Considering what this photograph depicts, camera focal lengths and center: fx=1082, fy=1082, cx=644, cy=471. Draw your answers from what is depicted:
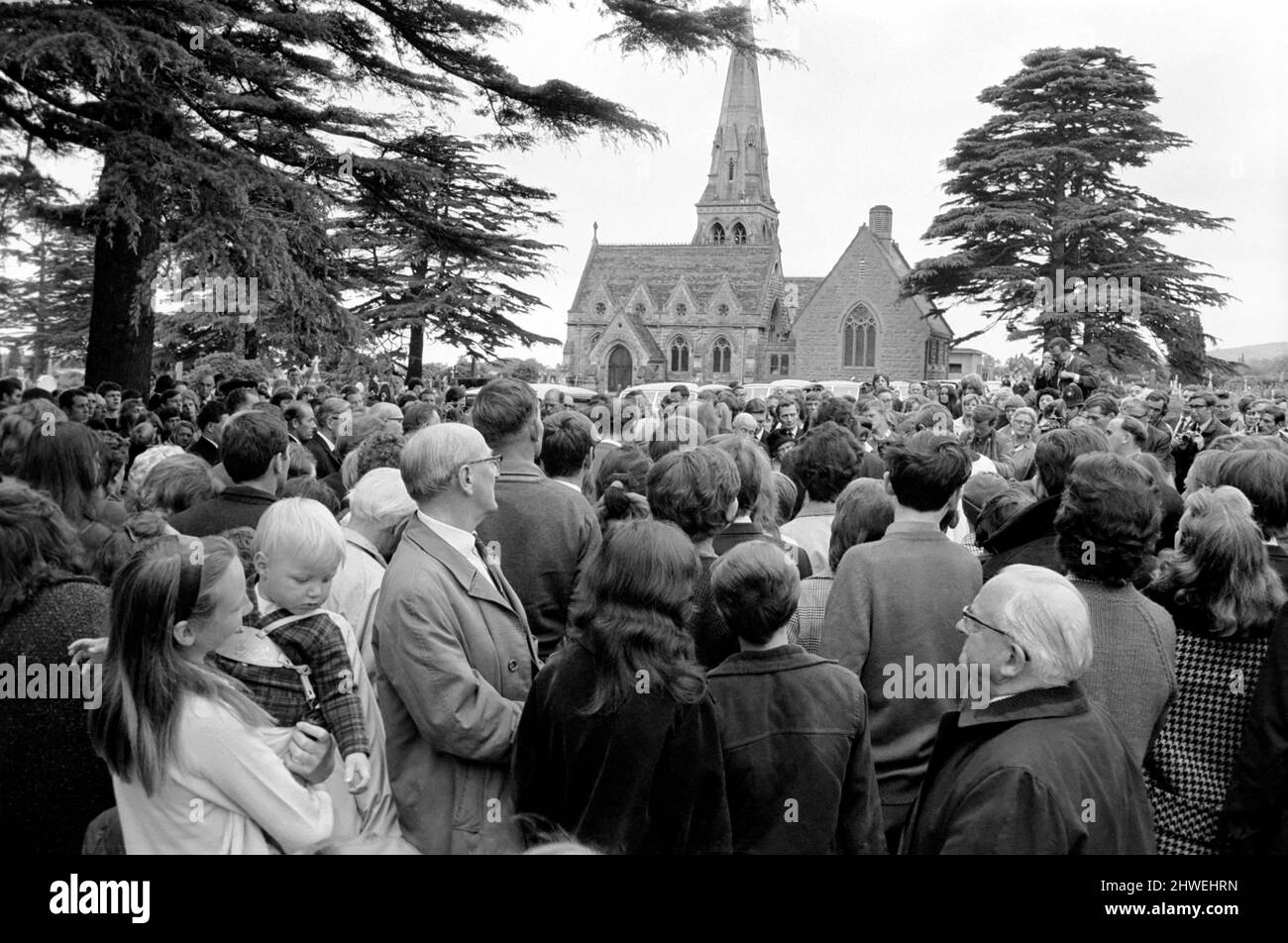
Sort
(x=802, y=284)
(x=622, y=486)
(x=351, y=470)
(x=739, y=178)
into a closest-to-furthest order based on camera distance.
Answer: (x=622, y=486)
(x=351, y=470)
(x=739, y=178)
(x=802, y=284)

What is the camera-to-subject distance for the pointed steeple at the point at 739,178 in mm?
61406

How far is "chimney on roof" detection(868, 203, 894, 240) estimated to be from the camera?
56.7 metres

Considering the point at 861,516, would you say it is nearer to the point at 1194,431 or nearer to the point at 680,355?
the point at 1194,431

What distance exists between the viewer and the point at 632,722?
107 inches

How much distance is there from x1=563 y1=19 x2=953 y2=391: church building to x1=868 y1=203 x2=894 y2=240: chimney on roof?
67mm

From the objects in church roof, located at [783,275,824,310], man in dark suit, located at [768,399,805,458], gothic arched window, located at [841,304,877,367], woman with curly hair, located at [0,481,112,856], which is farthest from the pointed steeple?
woman with curly hair, located at [0,481,112,856]

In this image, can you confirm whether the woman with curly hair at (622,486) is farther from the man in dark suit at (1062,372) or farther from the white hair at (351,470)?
the man in dark suit at (1062,372)

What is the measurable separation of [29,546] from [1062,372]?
9.41 m

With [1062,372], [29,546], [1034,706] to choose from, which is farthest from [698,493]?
[1062,372]

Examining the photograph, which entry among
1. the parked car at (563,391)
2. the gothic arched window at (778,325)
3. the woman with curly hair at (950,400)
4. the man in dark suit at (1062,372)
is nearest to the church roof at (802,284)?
the gothic arched window at (778,325)

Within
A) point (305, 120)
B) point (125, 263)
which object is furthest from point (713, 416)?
point (125, 263)

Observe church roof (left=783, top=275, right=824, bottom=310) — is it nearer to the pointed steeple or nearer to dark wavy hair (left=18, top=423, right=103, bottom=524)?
the pointed steeple

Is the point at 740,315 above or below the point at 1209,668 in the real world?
above

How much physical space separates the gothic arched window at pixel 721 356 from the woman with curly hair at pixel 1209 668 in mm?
52452
